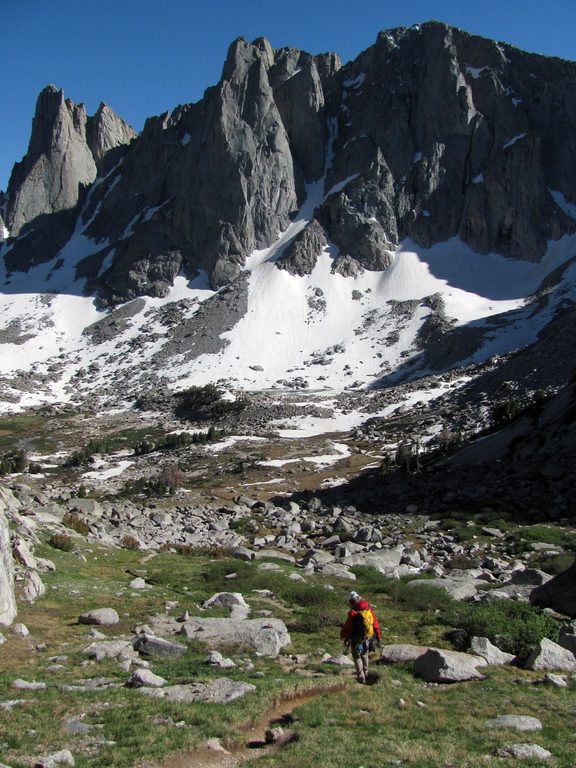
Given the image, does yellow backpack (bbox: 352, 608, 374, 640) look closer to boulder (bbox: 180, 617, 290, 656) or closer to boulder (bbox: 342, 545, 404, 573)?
boulder (bbox: 180, 617, 290, 656)

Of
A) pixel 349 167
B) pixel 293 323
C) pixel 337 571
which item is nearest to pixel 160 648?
pixel 337 571

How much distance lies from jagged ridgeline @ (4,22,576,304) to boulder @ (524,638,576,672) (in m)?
137

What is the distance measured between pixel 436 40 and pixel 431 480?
16896 cm

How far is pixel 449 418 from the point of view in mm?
69250

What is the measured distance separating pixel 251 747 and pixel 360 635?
409cm

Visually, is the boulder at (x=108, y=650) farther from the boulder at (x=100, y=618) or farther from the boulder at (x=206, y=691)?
the boulder at (x=206, y=691)

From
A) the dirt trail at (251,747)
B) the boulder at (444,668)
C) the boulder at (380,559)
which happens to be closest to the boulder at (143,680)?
the dirt trail at (251,747)

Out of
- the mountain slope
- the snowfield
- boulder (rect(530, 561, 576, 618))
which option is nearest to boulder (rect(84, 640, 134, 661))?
boulder (rect(530, 561, 576, 618))

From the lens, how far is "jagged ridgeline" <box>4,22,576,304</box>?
151 meters

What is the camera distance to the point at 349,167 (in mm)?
165375

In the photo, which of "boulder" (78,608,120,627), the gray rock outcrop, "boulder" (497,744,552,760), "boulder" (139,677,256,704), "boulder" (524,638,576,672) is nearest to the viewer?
"boulder" (497,744,552,760)

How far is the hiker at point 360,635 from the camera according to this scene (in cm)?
1209

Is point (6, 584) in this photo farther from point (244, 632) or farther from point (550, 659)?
point (550, 659)

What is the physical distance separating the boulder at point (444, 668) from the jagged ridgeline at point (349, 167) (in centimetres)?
13708
